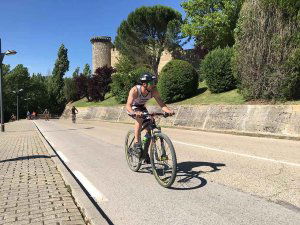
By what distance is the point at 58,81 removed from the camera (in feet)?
294

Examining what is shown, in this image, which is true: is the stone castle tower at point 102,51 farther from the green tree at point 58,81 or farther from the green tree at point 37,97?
the green tree at point 37,97

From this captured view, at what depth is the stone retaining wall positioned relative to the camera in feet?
47.3

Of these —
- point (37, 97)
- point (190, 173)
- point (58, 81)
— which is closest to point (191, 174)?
point (190, 173)

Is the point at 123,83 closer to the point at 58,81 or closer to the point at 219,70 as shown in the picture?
the point at 219,70

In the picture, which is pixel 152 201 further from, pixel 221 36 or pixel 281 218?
pixel 221 36

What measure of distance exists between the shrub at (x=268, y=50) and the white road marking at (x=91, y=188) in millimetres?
11362

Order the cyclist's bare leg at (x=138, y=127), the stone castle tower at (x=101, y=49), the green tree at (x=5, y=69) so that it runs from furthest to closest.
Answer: the green tree at (x=5, y=69), the stone castle tower at (x=101, y=49), the cyclist's bare leg at (x=138, y=127)

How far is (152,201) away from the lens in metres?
5.52

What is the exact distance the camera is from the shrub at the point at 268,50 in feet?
53.1

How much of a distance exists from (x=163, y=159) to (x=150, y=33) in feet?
135

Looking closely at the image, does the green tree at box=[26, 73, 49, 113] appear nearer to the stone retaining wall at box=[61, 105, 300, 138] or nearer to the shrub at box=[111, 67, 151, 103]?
the shrub at box=[111, 67, 151, 103]

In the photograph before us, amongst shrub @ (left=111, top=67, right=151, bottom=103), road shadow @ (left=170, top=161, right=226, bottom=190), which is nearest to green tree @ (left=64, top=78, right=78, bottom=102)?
shrub @ (left=111, top=67, right=151, bottom=103)

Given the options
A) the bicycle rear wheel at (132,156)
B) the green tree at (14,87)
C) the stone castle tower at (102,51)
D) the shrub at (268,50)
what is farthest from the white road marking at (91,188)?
the green tree at (14,87)

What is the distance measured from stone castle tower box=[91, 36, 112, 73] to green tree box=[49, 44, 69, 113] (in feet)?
68.5
